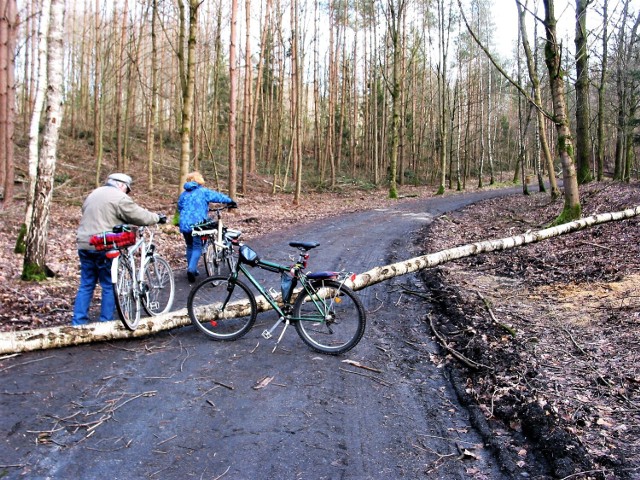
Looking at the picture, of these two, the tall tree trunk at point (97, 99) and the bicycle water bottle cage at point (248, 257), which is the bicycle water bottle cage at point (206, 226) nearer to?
the bicycle water bottle cage at point (248, 257)

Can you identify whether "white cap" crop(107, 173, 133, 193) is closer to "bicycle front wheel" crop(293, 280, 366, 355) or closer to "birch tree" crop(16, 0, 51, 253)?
"bicycle front wheel" crop(293, 280, 366, 355)

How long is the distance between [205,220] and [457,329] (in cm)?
448

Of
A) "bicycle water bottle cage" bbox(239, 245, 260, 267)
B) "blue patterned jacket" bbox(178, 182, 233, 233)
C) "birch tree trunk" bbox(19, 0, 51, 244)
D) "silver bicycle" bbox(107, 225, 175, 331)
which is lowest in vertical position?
"silver bicycle" bbox(107, 225, 175, 331)

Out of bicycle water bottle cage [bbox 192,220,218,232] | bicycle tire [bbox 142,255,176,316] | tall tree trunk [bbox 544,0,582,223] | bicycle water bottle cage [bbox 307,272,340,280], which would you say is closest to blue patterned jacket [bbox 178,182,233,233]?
bicycle water bottle cage [bbox 192,220,218,232]

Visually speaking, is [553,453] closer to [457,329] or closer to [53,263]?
[457,329]

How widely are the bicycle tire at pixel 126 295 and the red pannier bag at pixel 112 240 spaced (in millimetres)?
166

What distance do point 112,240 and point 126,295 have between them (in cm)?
67

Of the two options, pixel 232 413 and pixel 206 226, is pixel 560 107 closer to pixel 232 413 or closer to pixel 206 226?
pixel 206 226

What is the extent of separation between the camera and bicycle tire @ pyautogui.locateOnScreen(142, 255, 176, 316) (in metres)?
6.09

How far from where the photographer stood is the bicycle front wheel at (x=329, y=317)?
5.17m

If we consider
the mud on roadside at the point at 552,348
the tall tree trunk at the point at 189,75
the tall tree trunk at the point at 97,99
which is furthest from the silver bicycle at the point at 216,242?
the tall tree trunk at the point at 97,99

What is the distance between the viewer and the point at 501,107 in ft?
179

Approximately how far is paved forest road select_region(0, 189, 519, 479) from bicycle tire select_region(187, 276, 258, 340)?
143mm

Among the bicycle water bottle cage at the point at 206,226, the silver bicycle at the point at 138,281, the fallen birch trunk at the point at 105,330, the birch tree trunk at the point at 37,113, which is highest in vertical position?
the birch tree trunk at the point at 37,113
